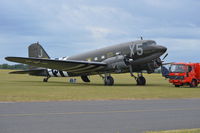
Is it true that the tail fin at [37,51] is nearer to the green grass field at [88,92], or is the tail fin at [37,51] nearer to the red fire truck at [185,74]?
the green grass field at [88,92]

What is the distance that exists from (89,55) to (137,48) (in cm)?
697

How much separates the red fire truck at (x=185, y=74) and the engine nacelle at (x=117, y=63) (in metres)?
4.67

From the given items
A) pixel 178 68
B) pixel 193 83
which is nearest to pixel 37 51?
pixel 178 68

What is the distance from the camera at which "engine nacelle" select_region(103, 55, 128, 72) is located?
31.8 m

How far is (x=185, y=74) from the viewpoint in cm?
3145

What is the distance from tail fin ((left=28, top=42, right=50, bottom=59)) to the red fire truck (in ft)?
58.7

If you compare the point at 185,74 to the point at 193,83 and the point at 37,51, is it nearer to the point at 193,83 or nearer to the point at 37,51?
the point at 193,83

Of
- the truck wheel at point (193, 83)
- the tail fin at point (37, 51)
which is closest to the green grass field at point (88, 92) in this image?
the truck wheel at point (193, 83)

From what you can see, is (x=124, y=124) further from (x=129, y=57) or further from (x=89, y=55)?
(x=89, y=55)

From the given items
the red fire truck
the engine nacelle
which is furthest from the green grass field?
the engine nacelle

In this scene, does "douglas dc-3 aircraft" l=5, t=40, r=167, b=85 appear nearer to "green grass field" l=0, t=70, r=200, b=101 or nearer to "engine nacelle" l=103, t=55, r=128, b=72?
"engine nacelle" l=103, t=55, r=128, b=72

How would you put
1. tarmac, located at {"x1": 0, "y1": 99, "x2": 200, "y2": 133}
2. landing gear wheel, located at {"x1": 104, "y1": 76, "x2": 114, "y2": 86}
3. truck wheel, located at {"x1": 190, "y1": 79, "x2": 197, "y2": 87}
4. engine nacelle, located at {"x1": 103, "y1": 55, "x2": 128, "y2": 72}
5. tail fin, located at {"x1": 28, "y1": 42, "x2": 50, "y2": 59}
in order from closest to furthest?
tarmac, located at {"x1": 0, "y1": 99, "x2": 200, "y2": 133}, truck wheel, located at {"x1": 190, "y1": 79, "x2": 197, "y2": 87}, engine nacelle, located at {"x1": 103, "y1": 55, "x2": 128, "y2": 72}, landing gear wheel, located at {"x1": 104, "y1": 76, "x2": 114, "y2": 86}, tail fin, located at {"x1": 28, "y1": 42, "x2": 50, "y2": 59}

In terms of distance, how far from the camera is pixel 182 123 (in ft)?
32.1

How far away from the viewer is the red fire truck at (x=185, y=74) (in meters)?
31.4
